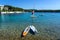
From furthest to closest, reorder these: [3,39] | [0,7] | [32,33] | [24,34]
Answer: [0,7], [32,33], [24,34], [3,39]

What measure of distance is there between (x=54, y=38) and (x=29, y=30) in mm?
5099

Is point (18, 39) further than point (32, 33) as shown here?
No

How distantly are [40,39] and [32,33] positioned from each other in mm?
4105

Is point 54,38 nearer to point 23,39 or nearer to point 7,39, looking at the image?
point 23,39

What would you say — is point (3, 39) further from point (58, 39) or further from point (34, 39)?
point (58, 39)

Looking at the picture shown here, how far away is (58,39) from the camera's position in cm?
1748

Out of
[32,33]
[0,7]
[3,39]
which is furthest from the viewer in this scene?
[0,7]

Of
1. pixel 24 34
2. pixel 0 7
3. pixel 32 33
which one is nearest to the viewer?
pixel 24 34

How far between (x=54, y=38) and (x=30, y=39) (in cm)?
296

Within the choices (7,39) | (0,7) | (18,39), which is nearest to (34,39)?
(18,39)

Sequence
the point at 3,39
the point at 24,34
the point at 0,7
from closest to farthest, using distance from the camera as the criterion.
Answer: the point at 3,39 < the point at 24,34 < the point at 0,7

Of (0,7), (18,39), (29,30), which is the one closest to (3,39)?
(18,39)

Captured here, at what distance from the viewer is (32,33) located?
837 inches

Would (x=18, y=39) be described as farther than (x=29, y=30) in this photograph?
No
